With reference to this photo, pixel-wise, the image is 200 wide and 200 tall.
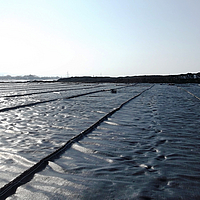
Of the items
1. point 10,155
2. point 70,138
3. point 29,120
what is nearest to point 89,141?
point 70,138

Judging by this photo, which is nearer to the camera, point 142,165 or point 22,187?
point 22,187

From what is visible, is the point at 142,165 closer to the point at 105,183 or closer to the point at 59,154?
the point at 105,183

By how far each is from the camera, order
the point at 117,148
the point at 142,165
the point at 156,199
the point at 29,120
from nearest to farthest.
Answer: the point at 156,199
the point at 142,165
the point at 117,148
the point at 29,120

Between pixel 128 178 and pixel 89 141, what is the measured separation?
2043mm

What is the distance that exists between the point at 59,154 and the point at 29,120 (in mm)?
3834

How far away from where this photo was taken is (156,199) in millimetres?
2643

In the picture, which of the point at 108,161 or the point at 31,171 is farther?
the point at 108,161

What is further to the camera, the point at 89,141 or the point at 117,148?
the point at 89,141

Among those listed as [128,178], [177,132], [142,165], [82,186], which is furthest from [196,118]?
[82,186]

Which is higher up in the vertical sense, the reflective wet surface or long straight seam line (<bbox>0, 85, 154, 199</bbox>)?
long straight seam line (<bbox>0, 85, 154, 199</bbox>)

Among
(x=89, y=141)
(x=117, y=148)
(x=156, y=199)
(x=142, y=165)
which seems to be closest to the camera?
(x=156, y=199)

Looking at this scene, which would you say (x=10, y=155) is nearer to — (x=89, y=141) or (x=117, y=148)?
(x=89, y=141)

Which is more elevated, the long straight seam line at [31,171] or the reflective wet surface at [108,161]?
the long straight seam line at [31,171]

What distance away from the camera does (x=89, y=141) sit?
5180 millimetres
